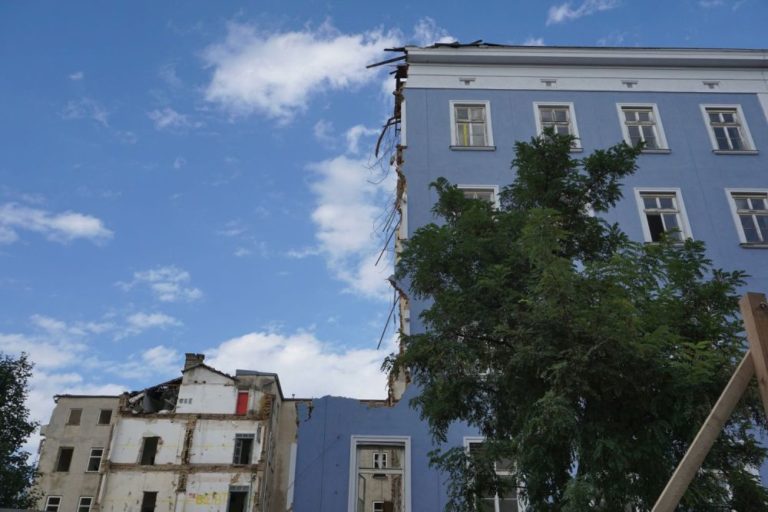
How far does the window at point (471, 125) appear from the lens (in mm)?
19203

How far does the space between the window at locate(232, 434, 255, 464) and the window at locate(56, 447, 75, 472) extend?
11786 mm

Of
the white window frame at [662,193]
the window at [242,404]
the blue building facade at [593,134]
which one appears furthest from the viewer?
the window at [242,404]

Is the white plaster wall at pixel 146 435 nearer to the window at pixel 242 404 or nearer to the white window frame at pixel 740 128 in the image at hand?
the window at pixel 242 404

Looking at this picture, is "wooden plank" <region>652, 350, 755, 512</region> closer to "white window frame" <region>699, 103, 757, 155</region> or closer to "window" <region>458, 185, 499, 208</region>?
"window" <region>458, 185, 499, 208</region>

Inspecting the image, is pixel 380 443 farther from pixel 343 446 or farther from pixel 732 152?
pixel 732 152

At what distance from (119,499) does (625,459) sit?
36.1m

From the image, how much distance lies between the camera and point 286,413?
1656 inches

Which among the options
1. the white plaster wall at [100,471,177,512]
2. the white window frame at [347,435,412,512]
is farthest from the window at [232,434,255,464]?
the white window frame at [347,435,412,512]

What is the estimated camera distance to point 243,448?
124 feet

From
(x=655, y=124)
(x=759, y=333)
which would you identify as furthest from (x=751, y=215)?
(x=759, y=333)

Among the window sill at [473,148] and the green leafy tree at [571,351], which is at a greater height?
the window sill at [473,148]

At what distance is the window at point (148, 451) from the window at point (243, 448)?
4.83 meters

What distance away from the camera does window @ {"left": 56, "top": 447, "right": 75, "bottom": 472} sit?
133 ft

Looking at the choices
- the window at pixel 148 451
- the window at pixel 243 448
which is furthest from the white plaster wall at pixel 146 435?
the window at pixel 243 448
